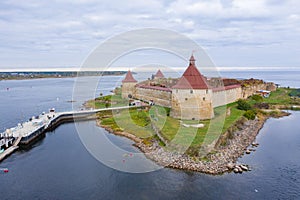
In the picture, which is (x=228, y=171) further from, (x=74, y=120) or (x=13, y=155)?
(x=74, y=120)

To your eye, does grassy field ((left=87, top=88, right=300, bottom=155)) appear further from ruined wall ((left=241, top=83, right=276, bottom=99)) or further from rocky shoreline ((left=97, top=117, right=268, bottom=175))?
ruined wall ((left=241, top=83, right=276, bottom=99))

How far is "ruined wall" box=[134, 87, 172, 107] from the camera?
29534 mm

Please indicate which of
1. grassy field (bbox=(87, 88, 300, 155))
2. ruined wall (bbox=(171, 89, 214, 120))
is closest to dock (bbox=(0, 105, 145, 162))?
grassy field (bbox=(87, 88, 300, 155))

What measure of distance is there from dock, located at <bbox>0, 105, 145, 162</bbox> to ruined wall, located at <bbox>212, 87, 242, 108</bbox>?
10.7 meters

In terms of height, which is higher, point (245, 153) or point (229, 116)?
point (229, 116)

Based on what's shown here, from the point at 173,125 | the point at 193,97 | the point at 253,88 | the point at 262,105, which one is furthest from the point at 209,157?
the point at 253,88

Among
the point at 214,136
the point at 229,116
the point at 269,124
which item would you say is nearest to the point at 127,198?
the point at 214,136

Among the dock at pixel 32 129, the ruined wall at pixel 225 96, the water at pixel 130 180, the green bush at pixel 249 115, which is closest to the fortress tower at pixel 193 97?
the water at pixel 130 180

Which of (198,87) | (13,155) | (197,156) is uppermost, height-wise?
(198,87)

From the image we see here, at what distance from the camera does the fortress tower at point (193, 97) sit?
21.7 metres

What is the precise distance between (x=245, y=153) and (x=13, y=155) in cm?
1622

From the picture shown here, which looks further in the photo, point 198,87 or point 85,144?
point 198,87

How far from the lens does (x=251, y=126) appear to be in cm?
2411

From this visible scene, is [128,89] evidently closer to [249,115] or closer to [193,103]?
[193,103]
